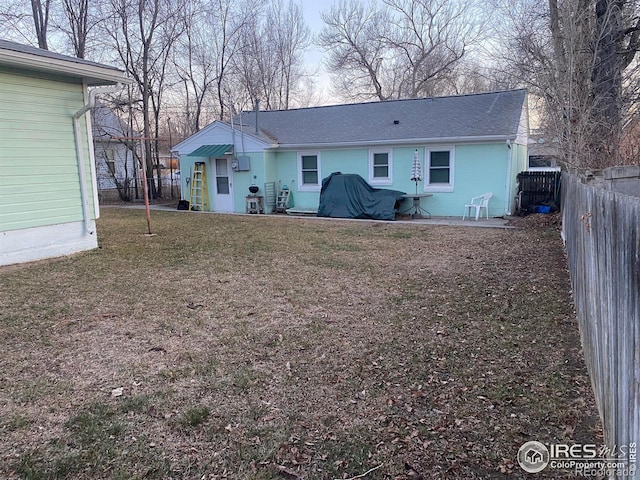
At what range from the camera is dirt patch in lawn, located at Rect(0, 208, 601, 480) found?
7.82 ft

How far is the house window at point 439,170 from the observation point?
12430 millimetres

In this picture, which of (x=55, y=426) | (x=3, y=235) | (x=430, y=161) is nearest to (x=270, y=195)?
(x=430, y=161)

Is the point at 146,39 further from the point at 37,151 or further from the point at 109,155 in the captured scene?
the point at 37,151

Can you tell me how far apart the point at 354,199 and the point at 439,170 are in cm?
260

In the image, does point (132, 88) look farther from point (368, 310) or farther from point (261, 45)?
point (368, 310)

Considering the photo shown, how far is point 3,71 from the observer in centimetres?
624

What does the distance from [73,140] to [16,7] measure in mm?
14736

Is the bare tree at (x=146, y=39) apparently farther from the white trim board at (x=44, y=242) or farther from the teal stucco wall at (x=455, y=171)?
the white trim board at (x=44, y=242)

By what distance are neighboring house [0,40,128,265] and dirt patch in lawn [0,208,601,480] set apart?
89cm

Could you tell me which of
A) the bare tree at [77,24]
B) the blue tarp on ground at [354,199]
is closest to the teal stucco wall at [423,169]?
the blue tarp on ground at [354,199]

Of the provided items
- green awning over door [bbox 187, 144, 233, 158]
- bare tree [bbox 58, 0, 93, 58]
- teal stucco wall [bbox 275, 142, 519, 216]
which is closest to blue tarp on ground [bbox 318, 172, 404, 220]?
teal stucco wall [bbox 275, 142, 519, 216]

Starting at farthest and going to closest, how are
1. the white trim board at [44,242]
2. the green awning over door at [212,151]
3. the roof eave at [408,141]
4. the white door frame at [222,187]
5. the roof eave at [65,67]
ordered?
the white door frame at [222,187] → the green awning over door at [212,151] → the roof eave at [408,141] → the white trim board at [44,242] → the roof eave at [65,67]

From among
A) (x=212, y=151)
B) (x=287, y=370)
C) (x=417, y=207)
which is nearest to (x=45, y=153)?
(x=287, y=370)

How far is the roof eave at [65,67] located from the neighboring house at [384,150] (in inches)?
266
